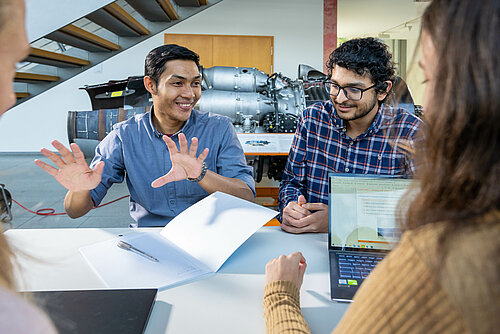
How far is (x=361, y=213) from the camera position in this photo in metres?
1.11

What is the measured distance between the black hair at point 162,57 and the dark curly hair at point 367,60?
0.69 m

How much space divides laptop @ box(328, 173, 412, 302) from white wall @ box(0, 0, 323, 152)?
23.5 feet

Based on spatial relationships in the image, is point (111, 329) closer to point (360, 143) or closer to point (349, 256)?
point (349, 256)

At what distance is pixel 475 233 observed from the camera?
14.5 inches

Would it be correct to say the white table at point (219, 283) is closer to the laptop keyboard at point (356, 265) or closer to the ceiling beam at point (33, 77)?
the laptop keyboard at point (356, 265)

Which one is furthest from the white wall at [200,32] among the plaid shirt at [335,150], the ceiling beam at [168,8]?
the plaid shirt at [335,150]

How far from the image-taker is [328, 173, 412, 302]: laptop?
110 cm

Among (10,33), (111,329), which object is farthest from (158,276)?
(10,33)

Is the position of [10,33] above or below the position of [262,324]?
above

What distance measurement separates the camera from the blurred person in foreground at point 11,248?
0.37m

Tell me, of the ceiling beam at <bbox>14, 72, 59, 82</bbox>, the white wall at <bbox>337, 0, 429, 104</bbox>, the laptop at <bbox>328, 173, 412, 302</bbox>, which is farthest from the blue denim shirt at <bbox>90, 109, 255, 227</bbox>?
the white wall at <bbox>337, 0, 429, 104</bbox>

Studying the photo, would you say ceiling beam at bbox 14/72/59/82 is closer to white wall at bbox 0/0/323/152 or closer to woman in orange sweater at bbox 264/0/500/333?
white wall at bbox 0/0/323/152

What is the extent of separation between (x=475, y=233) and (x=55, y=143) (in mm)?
1231

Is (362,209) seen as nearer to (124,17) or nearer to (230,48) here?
(124,17)
